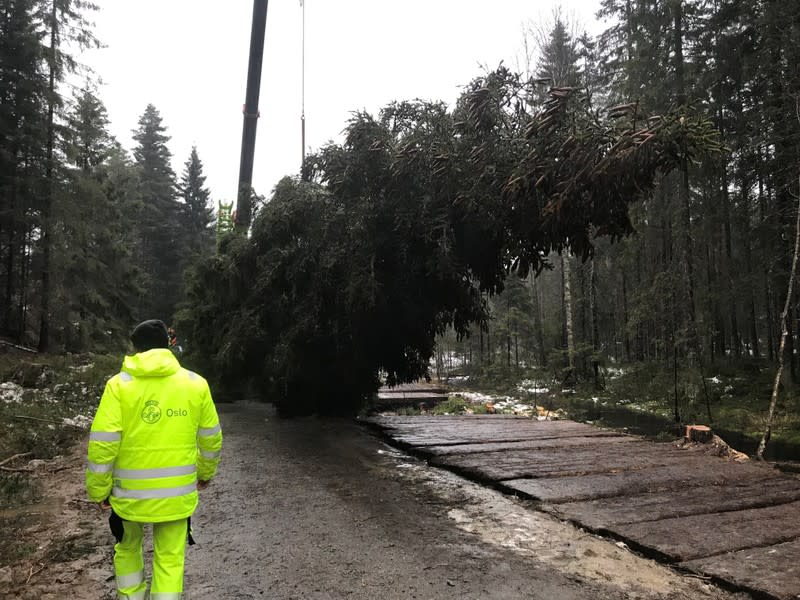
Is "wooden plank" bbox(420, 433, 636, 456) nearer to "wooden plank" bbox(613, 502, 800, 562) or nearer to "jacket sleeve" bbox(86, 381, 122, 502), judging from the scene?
"wooden plank" bbox(613, 502, 800, 562)

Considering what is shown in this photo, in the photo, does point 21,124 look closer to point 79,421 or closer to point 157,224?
point 79,421

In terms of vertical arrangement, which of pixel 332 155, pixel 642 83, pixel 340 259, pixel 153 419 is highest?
pixel 642 83

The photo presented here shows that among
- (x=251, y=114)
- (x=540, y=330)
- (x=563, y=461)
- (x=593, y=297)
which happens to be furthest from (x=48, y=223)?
(x=540, y=330)

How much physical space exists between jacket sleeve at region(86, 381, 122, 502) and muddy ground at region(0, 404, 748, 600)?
119 centimetres

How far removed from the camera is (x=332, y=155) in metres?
10.8

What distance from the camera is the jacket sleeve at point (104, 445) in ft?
9.75

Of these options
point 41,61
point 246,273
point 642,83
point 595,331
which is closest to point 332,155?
point 246,273

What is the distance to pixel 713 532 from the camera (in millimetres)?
4727

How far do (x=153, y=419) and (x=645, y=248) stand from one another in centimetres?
2297

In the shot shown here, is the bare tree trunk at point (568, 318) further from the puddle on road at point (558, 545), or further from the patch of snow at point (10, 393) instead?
the patch of snow at point (10, 393)

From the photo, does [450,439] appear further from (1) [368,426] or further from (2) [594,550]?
(2) [594,550]

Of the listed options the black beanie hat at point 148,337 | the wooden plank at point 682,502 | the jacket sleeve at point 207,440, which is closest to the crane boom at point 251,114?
the black beanie hat at point 148,337

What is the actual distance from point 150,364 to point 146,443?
446 mm

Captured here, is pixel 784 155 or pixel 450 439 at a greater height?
pixel 784 155
